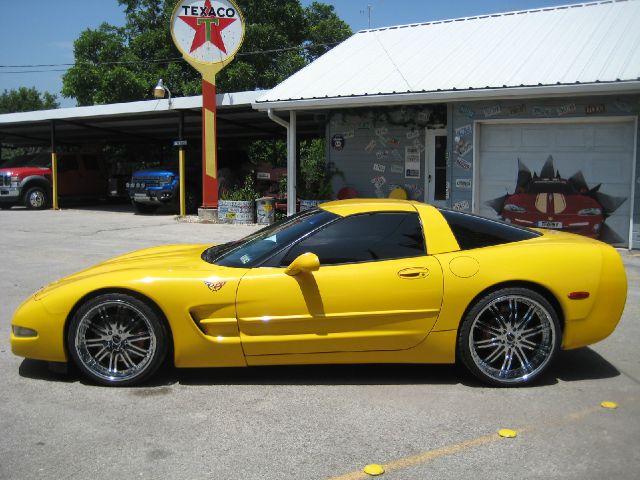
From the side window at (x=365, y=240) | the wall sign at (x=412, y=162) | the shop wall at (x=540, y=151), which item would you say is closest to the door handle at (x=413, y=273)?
the side window at (x=365, y=240)

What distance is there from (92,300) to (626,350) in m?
4.38

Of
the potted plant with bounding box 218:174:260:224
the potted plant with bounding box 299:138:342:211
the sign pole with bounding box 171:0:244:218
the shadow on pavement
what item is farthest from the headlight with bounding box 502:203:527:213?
the sign pole with bounding box 171:0:244:218

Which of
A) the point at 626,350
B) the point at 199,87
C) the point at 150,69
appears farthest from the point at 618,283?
the point at 150,69

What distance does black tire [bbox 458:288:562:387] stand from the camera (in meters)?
4.39

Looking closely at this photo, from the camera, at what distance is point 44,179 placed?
2130cm

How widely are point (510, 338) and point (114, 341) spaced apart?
9.19ft

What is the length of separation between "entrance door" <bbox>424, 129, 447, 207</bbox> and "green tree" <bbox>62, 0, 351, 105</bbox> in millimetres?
18621

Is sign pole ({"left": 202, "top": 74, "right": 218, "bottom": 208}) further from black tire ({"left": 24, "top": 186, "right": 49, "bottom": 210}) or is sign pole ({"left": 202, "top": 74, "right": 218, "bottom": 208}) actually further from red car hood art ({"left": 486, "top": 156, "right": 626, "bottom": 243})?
black tire ({"left": 24, "top": 186, "right": 49, "bottom": 210})

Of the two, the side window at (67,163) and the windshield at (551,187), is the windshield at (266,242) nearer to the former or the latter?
the windshield at (551,187)

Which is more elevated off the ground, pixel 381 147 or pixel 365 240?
pixel 381 147

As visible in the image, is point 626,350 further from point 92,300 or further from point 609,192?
point 609,192

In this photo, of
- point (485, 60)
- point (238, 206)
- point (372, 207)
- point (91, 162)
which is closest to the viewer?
point (372, 207)

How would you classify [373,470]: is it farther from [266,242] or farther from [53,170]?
[53,170]

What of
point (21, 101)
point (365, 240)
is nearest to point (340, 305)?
point (365, 240)
